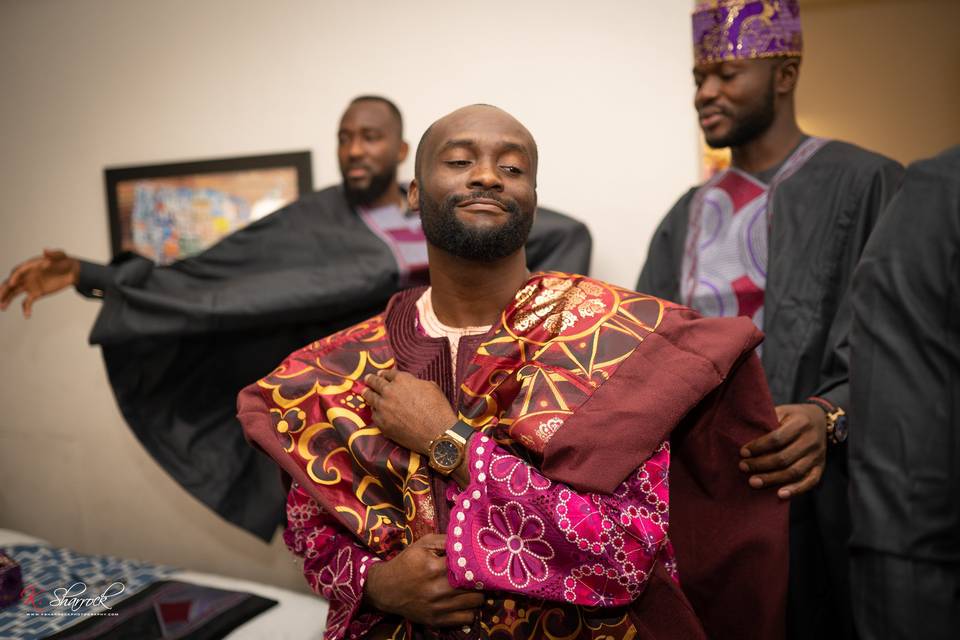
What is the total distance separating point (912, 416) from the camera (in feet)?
3.06

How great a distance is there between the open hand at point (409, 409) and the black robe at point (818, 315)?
77 cm

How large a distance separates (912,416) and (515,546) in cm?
54

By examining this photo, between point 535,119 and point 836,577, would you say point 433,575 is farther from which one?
point 535,119

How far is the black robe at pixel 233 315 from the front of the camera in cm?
193

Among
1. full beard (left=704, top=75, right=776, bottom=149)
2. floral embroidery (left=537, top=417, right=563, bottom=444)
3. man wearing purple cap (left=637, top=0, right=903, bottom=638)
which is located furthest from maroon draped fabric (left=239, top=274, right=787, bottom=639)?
full beard (left=704, top=75, right=776, bottom=149)

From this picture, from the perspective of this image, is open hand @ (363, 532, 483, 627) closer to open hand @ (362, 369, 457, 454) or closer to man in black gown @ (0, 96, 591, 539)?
open hand @ (362, 369, 457, 454)

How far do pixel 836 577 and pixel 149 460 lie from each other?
235 cm

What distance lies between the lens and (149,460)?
2727 mm

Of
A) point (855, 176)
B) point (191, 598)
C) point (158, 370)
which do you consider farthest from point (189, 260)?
point (855, 176)

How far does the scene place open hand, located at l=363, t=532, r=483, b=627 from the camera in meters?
1.02

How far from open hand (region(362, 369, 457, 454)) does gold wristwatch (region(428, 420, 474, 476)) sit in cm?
1

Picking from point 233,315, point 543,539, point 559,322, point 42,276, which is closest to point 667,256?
point 559,322

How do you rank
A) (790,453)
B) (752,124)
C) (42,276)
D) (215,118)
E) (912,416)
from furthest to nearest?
(215,118) < (42,276) < (752,124) < (790,453) < (912,416)

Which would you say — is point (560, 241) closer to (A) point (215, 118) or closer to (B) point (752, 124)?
(B) point (752, 124)
